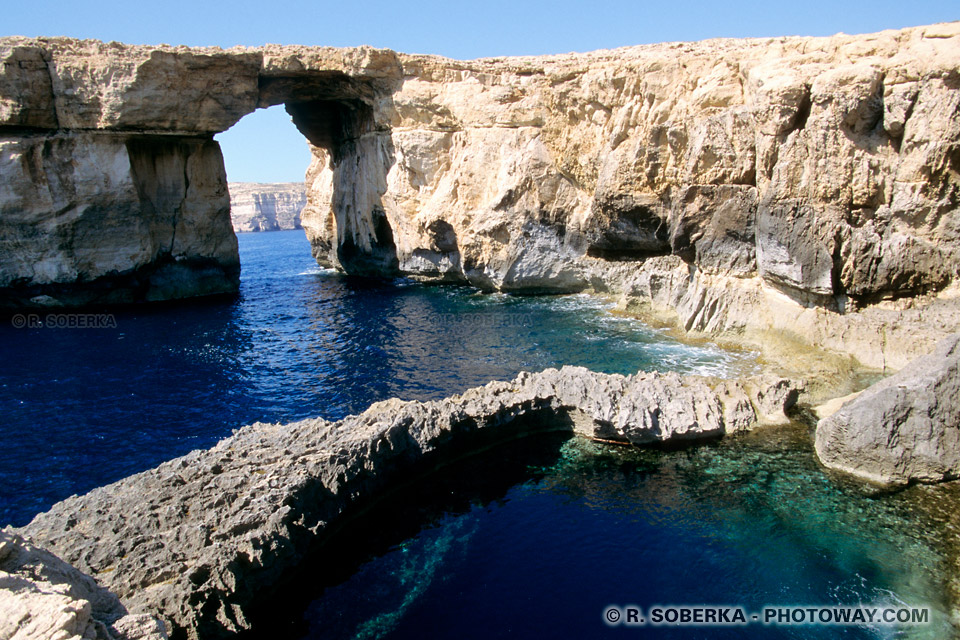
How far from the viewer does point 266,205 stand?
170875 mm

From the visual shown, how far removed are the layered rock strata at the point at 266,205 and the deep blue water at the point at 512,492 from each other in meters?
144

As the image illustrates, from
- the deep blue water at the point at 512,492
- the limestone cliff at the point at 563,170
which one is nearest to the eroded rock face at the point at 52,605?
the deep blue water at the point at 512,492

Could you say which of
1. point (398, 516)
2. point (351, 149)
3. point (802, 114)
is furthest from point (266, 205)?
point (398, 516)

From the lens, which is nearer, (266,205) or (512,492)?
(512,492)

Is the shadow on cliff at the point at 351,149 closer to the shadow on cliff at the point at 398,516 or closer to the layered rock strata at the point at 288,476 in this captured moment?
the layered rock strata at the point at 288,476

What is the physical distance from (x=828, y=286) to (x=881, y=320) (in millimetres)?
2153

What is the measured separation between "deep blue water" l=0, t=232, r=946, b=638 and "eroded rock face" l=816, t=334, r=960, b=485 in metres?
0.92

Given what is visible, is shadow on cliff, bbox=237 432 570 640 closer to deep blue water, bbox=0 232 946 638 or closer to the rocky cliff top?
deep blue water, bbox=0 232 946 638

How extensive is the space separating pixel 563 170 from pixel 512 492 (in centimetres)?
2498

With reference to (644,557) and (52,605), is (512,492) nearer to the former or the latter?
(644,557)

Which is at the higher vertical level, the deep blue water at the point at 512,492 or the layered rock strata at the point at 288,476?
the layered rock strata at the point at 288,476

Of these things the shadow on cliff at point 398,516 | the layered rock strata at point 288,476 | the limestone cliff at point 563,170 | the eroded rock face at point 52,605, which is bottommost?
the shadow on cliff at point 398,516

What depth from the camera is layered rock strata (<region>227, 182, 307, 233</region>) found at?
167000mm

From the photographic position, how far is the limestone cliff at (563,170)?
2225 centimetres
